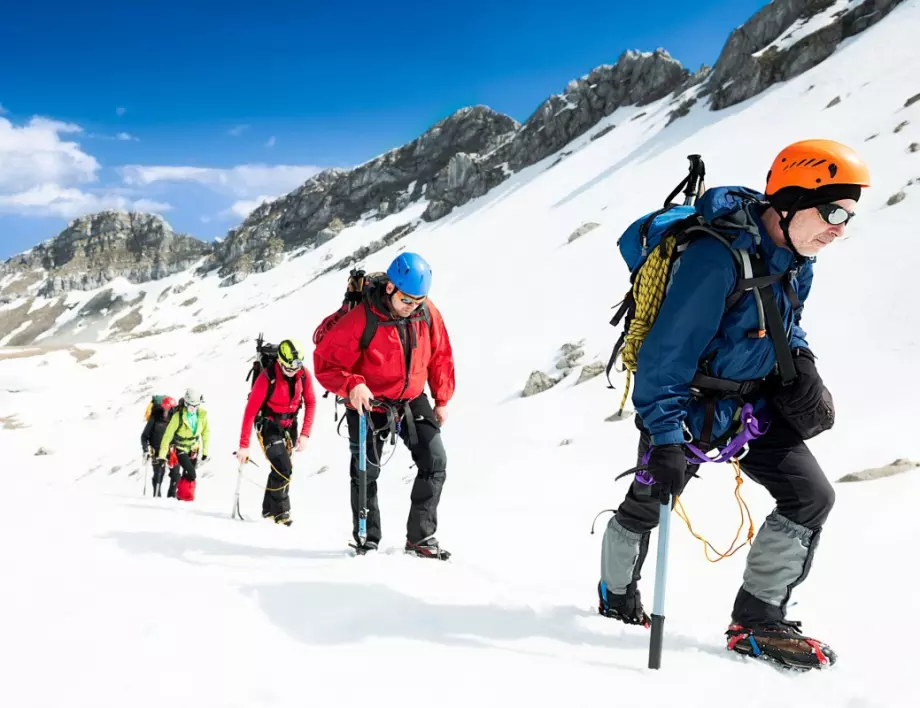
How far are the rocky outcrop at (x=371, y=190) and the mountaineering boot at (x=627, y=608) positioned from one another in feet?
381

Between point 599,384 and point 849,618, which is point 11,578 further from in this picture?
point 599,384

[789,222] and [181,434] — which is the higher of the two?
[789,222]

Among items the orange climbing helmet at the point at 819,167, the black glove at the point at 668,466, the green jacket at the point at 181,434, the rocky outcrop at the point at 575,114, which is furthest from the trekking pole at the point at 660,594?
the rocky outcrop at the point at 575,114

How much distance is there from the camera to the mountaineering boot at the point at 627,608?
411 cm

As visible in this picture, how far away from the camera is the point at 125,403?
40.3 metres

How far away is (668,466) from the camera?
3.29 meters

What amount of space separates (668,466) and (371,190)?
139820mm

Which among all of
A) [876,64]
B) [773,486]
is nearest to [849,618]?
[773,486]

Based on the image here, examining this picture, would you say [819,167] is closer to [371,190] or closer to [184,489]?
[184,489]

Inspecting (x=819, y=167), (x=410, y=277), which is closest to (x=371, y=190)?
(x=410, y=277)

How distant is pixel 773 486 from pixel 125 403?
43.4 meters

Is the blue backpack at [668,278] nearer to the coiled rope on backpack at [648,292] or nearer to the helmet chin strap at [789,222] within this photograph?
the coiled rope on backpack at [648,292]

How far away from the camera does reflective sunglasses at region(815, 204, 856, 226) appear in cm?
319

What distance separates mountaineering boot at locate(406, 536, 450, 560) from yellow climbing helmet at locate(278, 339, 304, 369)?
3.86 m
